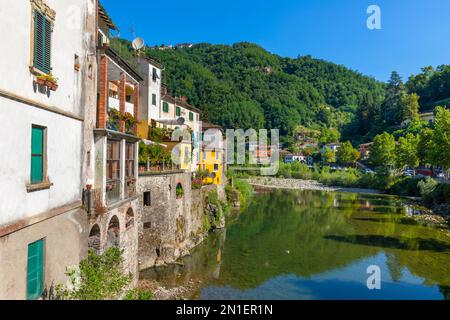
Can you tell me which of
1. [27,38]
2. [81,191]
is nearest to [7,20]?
[27,38]

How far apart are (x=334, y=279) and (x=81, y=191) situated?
63.2 ft

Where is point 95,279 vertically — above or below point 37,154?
below

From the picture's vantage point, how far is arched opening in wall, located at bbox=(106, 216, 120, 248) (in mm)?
14852

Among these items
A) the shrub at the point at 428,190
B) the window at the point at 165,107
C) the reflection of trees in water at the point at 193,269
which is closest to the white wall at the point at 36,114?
the reflection of trees in water at the point at 193,269

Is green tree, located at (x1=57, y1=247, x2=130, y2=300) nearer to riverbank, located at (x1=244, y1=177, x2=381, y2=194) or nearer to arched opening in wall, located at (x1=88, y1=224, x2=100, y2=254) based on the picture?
arched opening in wall, located at (x1=88, y1=224, x2=100, y2=254)

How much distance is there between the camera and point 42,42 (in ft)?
30.4

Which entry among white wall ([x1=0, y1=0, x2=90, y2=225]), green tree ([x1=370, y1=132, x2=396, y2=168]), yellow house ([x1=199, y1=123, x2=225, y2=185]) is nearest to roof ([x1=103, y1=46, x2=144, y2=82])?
white wall ([x1=0, y1=0, x2=90, y2=225])

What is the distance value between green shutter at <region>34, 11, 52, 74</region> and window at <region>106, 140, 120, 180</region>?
16.7ft

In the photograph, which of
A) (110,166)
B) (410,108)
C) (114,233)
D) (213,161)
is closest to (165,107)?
(213,161)

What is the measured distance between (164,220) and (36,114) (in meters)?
16.4

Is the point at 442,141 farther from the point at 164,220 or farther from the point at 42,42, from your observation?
the point at 42,42

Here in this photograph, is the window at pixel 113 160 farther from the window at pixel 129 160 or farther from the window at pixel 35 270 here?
the window at pixel 35 270

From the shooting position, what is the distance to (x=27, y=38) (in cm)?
851

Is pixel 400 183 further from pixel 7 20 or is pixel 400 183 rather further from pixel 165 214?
pixel 7 20
